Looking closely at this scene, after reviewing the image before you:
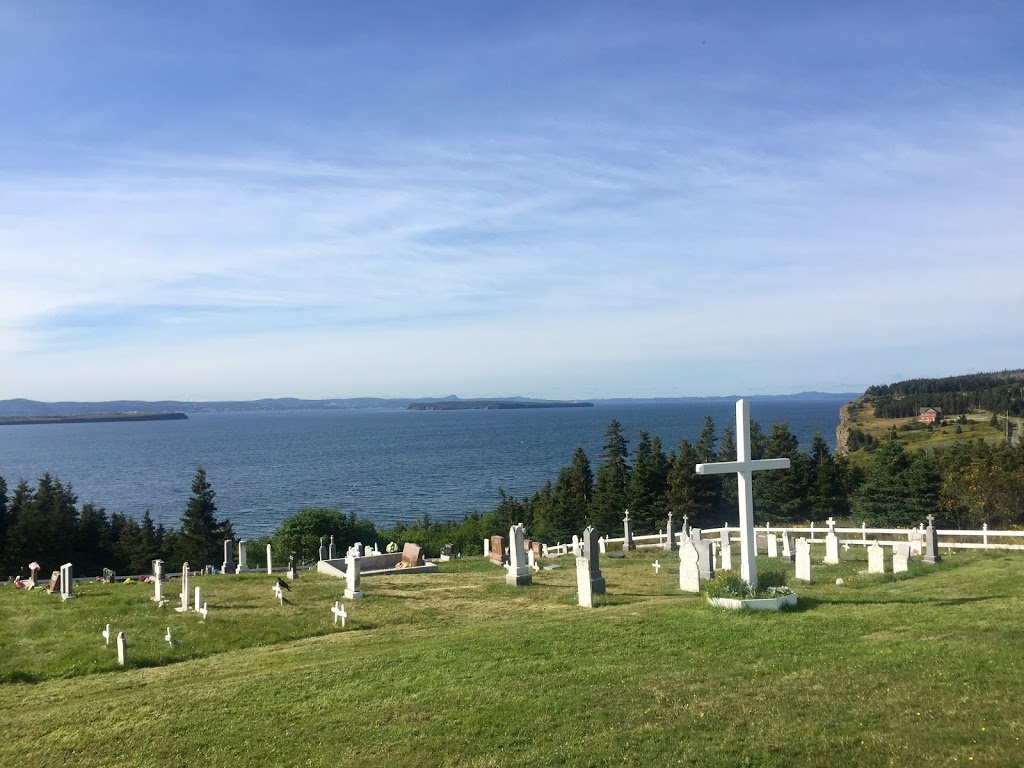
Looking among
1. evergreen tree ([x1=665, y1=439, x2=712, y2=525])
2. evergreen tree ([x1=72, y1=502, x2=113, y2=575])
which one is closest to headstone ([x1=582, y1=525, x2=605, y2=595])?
evergreen tree ([x1=665, y1=439, x2=712, y2=525])

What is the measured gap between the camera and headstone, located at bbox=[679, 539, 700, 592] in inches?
675

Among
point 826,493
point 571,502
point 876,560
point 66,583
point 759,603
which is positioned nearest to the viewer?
point 759,603

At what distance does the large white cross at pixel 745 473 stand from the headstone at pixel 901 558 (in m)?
6.05

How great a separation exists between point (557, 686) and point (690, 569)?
9.29 meters

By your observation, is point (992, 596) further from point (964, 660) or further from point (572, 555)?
→ point (572, 555)

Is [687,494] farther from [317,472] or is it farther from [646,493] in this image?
[317,472]

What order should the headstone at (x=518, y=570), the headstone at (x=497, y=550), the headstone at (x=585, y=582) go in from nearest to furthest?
the headstone at (x=585, y=582) < the headstone at (x=518, y=570) < the headstone at (x=497, y=550)

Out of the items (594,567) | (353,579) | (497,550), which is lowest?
(497,550)

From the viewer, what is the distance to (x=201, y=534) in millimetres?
43250

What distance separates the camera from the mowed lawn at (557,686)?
22.4 feet

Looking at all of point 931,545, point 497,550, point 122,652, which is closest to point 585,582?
point 122,652

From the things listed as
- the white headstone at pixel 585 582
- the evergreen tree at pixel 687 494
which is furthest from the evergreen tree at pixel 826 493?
the white headstone at pixel 585 582

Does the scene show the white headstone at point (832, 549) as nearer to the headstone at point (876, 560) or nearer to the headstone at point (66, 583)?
the headstone at point (876, 560)

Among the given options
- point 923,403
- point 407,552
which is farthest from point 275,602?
point 923,403
